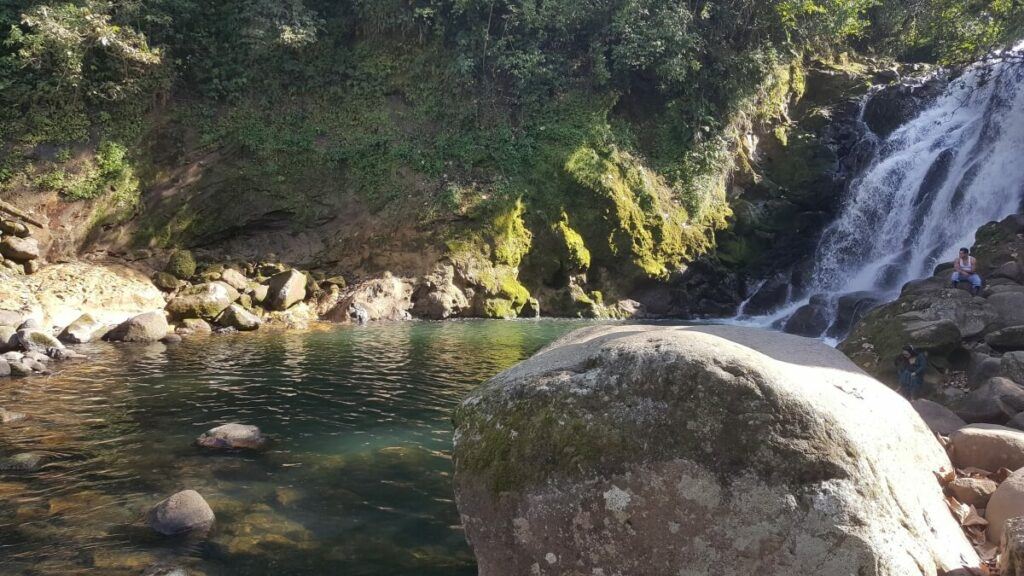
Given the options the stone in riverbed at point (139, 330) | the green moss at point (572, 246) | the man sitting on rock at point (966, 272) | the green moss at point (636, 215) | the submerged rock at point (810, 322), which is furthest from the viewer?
the green moss at point (636, 215)

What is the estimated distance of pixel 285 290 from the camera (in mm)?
21078

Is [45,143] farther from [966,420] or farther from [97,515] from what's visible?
[966,420]

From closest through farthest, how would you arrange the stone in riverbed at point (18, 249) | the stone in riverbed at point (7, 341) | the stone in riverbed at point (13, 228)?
the stone in riverbed at point (7, 341)
the stone in riverbed at point (18, 249)
the stone in riverbed at point (13, 228)

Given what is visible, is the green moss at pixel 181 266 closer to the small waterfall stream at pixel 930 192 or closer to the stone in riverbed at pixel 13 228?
the stone in riverbed at pixel 13 228

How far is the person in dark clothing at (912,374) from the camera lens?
9930mm

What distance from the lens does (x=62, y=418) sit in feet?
29.9

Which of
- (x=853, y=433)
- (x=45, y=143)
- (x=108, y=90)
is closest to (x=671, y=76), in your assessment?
(x=108, y=90)

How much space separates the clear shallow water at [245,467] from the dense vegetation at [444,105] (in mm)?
11536

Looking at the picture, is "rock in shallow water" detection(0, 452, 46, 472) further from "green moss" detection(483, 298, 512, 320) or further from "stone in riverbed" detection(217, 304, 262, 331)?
"green moss" detection(483, 298, 512, 320)

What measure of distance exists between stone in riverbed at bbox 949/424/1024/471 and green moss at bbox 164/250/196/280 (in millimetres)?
21851

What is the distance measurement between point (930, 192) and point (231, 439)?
2458 centimetres

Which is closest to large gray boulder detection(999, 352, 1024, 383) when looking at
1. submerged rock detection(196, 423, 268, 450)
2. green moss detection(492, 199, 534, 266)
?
submerged rock detection(196, 423, 268, 450)

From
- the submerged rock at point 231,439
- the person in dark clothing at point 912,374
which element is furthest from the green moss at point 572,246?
the submerged rock at point 231,439

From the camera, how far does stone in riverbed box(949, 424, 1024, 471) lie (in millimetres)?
5992
